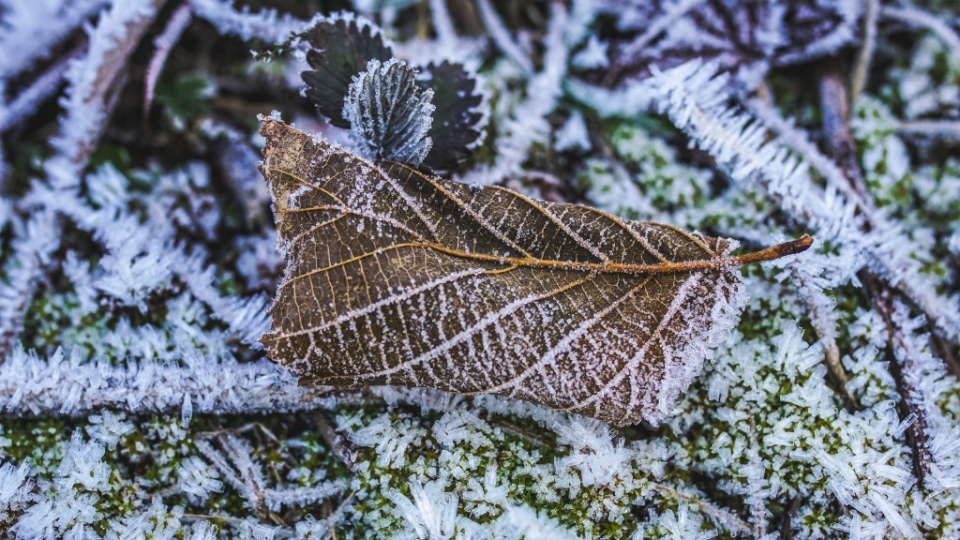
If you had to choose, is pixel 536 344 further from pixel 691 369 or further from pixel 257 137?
pixel 257 137

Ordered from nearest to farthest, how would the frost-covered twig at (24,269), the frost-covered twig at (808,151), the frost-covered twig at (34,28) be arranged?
the frost-covered twig at (24,269), the frost-covered twig at (808,151), the frost-covered twig at (34,28)

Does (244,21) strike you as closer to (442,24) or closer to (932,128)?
(442,24)

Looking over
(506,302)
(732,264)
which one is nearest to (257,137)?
(506,302)

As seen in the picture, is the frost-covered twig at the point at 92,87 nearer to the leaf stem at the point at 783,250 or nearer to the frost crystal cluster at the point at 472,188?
the frost crystal cluster at the point at 472,188

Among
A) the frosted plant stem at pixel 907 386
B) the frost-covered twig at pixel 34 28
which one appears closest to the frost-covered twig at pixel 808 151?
the frosted plant stem at pixel 907 386

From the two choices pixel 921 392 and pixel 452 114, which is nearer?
pixel 921 392

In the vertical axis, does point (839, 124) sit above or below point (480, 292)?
above

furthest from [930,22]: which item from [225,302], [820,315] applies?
[225,302]
